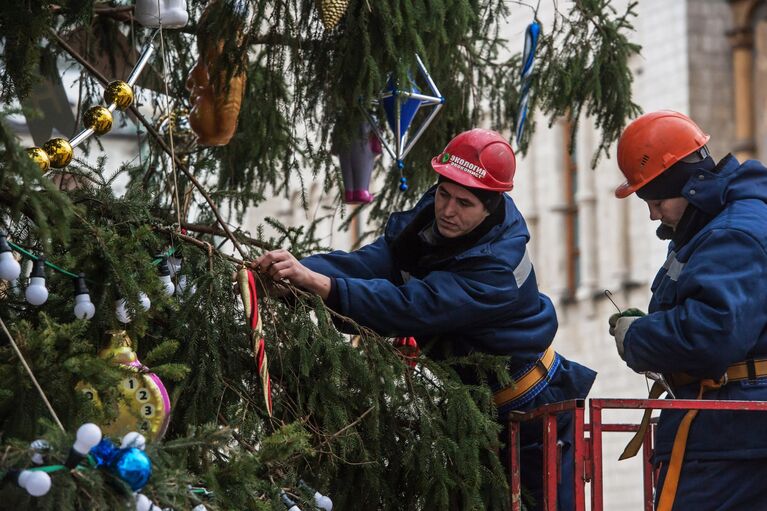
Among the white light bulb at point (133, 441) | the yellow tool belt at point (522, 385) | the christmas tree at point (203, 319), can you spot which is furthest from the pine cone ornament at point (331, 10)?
the white light bulb at point (133, 441)

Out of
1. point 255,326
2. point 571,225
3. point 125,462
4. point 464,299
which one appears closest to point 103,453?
point 125,462

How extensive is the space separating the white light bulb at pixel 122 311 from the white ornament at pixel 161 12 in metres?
1.72

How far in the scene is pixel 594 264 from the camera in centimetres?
2691

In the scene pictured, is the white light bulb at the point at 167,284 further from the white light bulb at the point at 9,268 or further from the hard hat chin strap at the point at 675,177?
the hard hat chin strap at the point at 675,177

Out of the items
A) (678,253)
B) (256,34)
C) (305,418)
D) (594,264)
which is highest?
(256,34)

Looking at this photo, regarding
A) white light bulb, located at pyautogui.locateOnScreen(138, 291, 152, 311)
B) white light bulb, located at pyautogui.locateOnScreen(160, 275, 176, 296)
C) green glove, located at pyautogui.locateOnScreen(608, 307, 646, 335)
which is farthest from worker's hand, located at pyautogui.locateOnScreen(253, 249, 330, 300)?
green glove, located at pyautogui.locateOnScreen(608, 307, 646, 335)

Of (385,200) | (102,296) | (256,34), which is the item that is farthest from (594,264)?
(102,296)

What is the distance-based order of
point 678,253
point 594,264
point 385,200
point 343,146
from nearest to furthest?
1. point 678,253
2. point 343,146
3. point 385,200
4. point 594,264

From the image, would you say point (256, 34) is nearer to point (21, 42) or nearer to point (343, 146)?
point (343, 146)

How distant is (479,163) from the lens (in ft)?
19.5

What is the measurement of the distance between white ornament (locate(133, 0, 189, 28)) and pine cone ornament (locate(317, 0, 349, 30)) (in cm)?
55

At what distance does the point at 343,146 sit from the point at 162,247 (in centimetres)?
259

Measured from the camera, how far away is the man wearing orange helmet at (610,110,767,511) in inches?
198

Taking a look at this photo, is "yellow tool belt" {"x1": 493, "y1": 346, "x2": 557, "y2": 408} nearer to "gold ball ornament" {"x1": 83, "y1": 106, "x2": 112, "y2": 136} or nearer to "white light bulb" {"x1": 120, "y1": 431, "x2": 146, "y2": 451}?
"gold ball ornament" {"x1": 83, "y1": 106, "x2": 112, "y2": 136}
